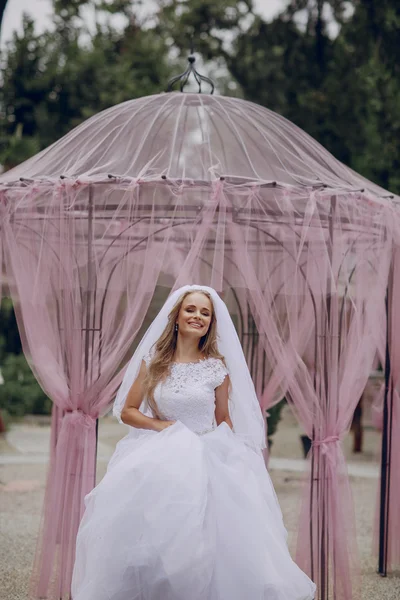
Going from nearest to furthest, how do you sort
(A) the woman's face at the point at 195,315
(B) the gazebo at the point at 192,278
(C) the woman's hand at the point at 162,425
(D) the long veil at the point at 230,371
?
(C) the woman's hand at the point at 162,425
(A) the woman's face at the point at 195,315
(D) the long veil at the point at 230,371
(B) the gazebo at the point at 192,278

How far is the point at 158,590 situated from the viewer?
4.23 metres

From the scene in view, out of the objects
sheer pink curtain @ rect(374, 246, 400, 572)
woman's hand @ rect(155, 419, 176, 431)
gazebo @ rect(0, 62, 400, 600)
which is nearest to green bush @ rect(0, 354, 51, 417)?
sheer pink curtain @ rect(374, 246, 400, 572)

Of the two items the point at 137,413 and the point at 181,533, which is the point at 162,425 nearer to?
the point at 137,413

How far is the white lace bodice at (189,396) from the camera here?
187 inches

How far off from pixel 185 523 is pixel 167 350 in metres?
0.96

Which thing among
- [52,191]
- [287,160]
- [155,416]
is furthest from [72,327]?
[287,160]

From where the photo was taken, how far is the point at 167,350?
4.89 m

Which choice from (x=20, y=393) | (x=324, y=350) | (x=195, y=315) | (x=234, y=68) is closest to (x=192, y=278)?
(x=324, y=350)

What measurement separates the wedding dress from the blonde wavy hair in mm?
41

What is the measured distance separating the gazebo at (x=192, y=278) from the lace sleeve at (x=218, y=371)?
3.17 ft

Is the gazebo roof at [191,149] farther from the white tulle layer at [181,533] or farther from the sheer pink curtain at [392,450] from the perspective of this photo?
the white tulle layer at [181,533]

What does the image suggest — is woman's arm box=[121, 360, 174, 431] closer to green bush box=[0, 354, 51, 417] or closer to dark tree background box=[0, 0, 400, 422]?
dark tree background box=[0, 0, 400, 422]

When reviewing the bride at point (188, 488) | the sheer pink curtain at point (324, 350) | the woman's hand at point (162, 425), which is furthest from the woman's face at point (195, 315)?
the sheer pink curtain at point (324, 350)

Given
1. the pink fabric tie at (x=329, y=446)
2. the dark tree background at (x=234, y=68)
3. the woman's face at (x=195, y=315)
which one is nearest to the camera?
the woman's face at (x=195, y=315)
